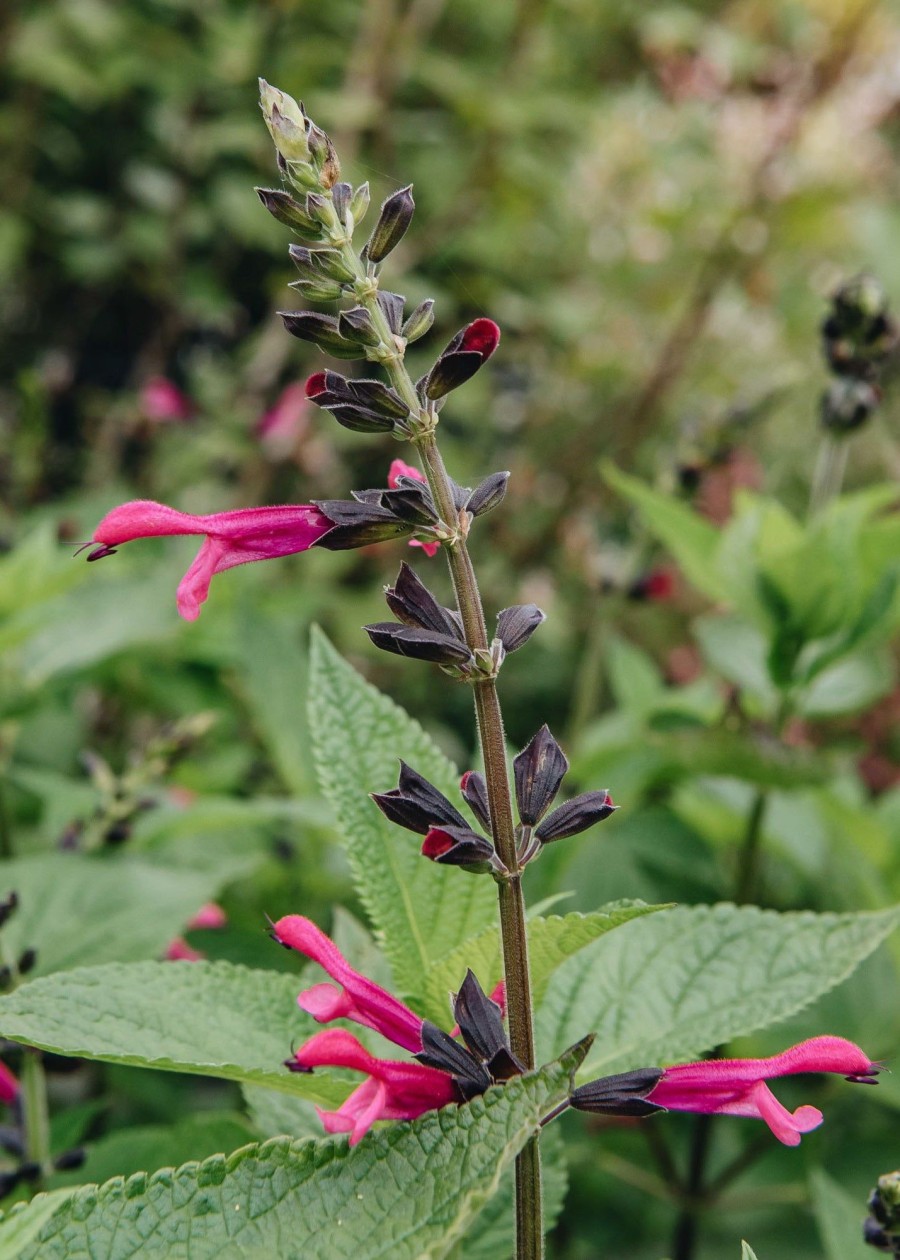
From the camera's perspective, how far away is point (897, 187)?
172 inches

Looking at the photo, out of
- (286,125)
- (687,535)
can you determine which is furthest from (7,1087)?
(687,535)

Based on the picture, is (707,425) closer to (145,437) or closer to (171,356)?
(145,437)

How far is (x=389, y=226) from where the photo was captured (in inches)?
28.9

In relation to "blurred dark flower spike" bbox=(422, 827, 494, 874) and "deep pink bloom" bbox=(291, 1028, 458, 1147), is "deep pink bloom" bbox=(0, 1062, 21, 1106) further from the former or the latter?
"blurred dark flower spike" bbox=(422, 827, 494, 874)

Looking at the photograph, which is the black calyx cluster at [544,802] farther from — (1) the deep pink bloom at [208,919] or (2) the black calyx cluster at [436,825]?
(1) the deep pink bloom at [208,919]

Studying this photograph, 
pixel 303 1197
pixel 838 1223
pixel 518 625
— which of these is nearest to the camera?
pixel 303 1197

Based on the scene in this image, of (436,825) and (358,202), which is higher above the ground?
(358,202)

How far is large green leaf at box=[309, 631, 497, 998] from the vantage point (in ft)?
2.61

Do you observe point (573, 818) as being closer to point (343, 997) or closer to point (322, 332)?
point (343, 997)

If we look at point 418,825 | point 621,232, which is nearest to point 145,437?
point 418,825

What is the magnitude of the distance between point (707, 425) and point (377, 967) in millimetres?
1228

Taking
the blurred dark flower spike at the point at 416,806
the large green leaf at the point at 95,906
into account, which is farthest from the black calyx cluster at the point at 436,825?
the large green leaf at the point at 95,906

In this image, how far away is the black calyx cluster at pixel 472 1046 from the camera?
0.65 metres

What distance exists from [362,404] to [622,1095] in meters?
0.44
